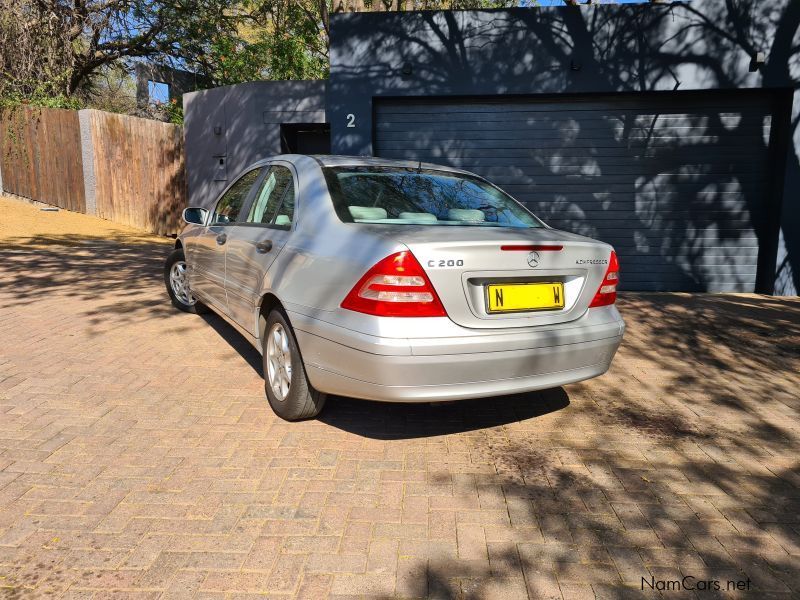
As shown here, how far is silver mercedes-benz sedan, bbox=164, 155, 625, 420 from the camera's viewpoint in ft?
10.3

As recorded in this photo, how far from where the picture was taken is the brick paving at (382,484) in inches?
99.0

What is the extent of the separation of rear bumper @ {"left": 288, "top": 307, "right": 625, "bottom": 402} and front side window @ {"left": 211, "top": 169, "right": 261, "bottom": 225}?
5.76ft

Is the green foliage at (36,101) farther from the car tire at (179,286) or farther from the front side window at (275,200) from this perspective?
the front side window at (275,200)

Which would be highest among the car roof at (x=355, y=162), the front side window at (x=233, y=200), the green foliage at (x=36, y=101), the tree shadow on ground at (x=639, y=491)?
the green foliage at (x=36, y=101)

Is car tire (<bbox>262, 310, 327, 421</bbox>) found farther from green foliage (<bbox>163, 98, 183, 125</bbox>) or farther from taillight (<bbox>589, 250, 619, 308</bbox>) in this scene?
green foliage (<bbox>163, 98, 183, 125</bbox>)

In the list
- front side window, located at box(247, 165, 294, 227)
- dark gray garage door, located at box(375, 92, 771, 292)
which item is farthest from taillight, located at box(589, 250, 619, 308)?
dark gray garage door, located at box(375, 92, 771, 292)

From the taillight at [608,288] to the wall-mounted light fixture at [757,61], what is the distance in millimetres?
6845

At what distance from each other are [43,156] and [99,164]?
2.31 meters

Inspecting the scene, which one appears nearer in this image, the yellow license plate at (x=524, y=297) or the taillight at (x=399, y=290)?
the taillight at (x=399, y=290)

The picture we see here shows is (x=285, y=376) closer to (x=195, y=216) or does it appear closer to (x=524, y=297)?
(x=524, y=297)

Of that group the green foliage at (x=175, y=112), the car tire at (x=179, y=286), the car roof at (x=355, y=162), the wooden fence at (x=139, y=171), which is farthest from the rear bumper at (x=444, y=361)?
the green foliage at (x=175, y=112)

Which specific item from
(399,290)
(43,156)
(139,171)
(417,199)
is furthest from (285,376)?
(43,156)

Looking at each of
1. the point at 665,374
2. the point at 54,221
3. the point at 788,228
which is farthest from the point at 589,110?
the point at 54,221

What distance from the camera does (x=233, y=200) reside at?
524cm
